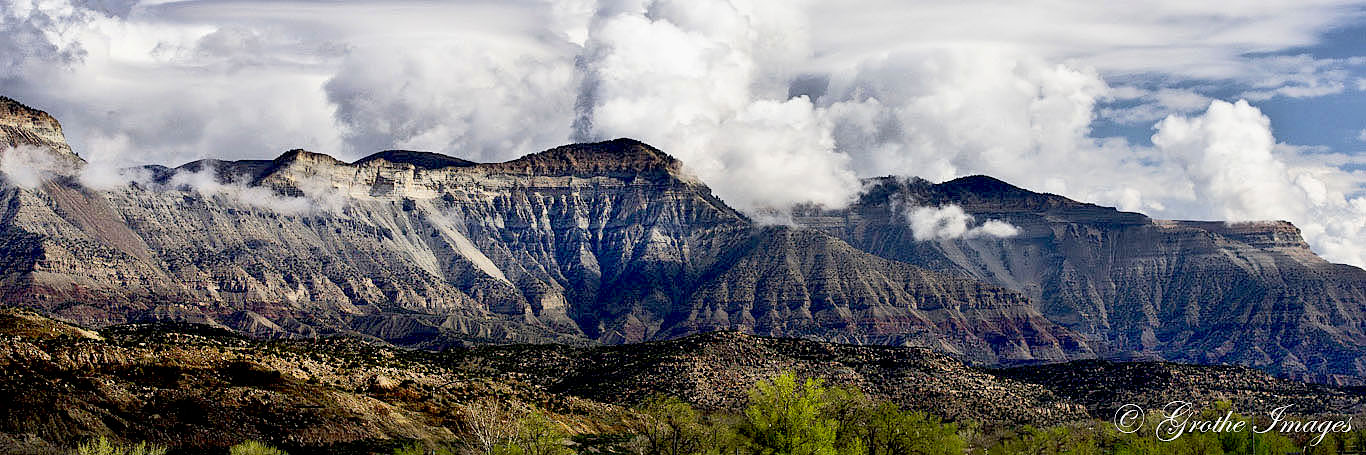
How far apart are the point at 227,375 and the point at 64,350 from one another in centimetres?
1680

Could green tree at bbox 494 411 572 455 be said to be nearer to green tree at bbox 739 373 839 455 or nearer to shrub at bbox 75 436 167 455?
green tree at bbox 739 373 839 455

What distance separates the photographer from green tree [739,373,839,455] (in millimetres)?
102562

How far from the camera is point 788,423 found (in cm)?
10350

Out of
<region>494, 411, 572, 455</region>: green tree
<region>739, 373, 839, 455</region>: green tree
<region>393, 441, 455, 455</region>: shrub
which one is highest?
<region>739, 373, 839, 455</region>: green tree

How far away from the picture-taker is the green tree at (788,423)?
336ft

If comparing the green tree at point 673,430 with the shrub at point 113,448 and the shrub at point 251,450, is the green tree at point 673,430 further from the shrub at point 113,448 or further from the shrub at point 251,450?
the shrub at point 113,448

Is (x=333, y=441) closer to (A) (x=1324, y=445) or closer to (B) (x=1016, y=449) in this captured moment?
(B) (x=1016, y=449)

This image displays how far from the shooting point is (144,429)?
119625mm

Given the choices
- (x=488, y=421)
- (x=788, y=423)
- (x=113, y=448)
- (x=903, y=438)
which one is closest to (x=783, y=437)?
(x=788, y=423)

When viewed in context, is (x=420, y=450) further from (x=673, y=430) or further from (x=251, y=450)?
(x=673, y=430)

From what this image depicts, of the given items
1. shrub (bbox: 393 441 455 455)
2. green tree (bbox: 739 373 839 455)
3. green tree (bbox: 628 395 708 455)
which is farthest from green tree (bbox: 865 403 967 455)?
shrub (bbox: 393 441 455 455)

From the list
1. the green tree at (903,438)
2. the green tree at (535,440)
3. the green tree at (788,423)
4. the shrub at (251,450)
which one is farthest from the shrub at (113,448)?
the green tree at (903,438)

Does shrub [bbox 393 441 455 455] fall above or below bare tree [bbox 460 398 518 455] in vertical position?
below

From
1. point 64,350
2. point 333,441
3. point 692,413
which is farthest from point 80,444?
point 692,413
